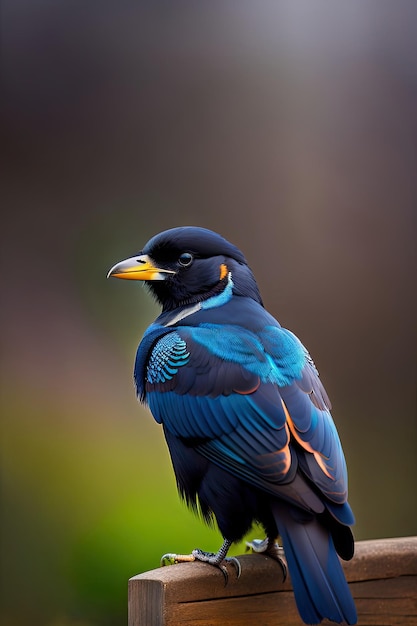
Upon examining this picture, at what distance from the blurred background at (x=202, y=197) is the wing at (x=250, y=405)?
1129 mm

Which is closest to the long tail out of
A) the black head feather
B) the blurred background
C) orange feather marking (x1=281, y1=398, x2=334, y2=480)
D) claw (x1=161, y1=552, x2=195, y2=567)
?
orange feather marking (x1=281, y1=398, x2=334, y2=480)

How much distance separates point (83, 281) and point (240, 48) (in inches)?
50.3

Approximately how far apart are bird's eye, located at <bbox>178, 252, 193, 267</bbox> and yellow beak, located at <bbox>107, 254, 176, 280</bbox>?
4 centimetres

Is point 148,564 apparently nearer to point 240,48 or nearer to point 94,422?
point 94,422

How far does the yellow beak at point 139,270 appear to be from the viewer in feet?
8.40

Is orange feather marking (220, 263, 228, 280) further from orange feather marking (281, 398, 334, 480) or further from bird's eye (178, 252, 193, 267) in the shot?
orange feather marking (281, 398, 334, 480)

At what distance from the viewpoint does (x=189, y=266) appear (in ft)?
8.52

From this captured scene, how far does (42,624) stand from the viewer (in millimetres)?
3215

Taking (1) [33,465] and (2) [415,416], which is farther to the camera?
(2) [415,416]

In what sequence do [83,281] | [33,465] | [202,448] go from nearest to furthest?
1. [202,448]
2. [33,465]
3. [83,281]

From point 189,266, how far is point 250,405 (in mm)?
541

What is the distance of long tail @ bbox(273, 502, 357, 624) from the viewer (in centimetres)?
184

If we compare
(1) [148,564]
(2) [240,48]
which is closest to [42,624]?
(1) [148,564]

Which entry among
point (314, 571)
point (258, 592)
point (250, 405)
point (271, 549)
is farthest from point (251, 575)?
point (250, 405)
